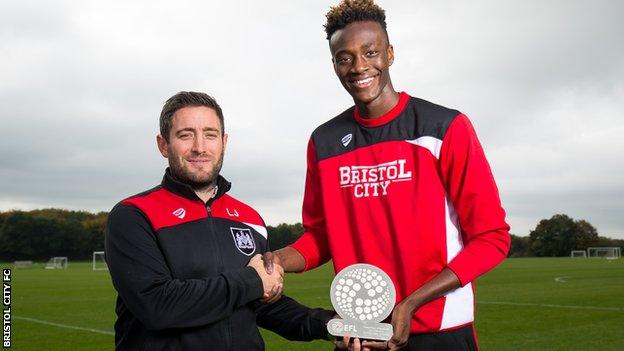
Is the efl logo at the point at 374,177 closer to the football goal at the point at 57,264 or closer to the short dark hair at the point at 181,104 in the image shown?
the short dark hair at the point at 181,104

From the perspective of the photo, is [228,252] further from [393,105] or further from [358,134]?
[393,105]

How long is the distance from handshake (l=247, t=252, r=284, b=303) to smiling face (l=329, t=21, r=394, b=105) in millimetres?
828

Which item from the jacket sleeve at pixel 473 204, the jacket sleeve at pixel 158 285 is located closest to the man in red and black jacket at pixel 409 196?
the jacket sleeve at pixel 473 204

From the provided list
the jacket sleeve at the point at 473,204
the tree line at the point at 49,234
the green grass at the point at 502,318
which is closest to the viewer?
the jacket sleeve at the point at 473,204

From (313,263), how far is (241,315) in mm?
454

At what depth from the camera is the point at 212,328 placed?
2.99m

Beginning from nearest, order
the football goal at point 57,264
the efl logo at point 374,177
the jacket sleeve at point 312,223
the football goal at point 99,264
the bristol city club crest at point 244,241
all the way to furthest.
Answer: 1. the efl logo at point 374,177
2. the bristol city club crest at point 244,241
3. the jacket sleeve at point 312,223
4. the football goal at point 99,264
5. the football goal at point 57,264

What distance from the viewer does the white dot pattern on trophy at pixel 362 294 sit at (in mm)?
2684

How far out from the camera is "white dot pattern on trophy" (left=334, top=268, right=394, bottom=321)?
268 cm

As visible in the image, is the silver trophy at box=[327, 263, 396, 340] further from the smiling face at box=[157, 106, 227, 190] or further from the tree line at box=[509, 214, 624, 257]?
the tree line at box=[509, 214, 624, 257]

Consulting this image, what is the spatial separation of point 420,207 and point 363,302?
478mm

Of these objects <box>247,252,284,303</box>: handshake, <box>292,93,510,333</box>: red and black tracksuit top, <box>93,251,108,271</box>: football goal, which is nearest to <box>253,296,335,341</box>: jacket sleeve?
<box>247,252,284,303</box>: handshake

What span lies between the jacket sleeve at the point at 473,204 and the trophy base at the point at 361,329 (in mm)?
394

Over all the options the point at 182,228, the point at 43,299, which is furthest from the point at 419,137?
the point at 43,299
